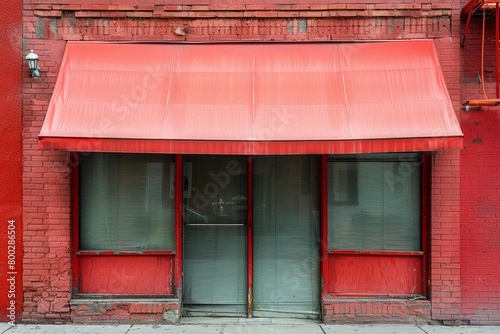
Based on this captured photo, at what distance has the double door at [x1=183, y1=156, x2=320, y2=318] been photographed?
652cm

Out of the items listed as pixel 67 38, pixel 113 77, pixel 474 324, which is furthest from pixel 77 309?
pixel 474 324

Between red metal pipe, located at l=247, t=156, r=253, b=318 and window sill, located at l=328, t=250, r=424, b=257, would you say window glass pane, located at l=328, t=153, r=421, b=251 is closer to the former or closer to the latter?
window sill, located at l=328, t=250, r=424, b=257

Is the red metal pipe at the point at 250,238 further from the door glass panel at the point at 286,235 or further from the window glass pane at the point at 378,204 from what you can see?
the window glass pane at the point at 378,204

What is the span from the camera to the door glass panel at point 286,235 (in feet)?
21.4

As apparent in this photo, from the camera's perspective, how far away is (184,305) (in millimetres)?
6508

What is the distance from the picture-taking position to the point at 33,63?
6.11 m

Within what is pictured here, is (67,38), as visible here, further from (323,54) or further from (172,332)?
(172,332)

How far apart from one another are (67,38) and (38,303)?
3830 millimetres

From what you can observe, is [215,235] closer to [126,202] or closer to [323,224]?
[126,202]

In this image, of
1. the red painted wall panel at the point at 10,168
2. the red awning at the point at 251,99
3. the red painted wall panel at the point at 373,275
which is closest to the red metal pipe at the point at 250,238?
the red painted wall panel at the point at 373,275

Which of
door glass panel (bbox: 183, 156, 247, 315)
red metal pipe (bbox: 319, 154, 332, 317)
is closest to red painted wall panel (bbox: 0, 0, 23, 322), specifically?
door glass panel (bbox: 183, 156, 247, 315)

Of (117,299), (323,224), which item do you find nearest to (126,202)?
(117,299)

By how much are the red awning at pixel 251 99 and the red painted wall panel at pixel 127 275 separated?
1890mm

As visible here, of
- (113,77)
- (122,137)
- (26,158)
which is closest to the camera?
(122,137)
